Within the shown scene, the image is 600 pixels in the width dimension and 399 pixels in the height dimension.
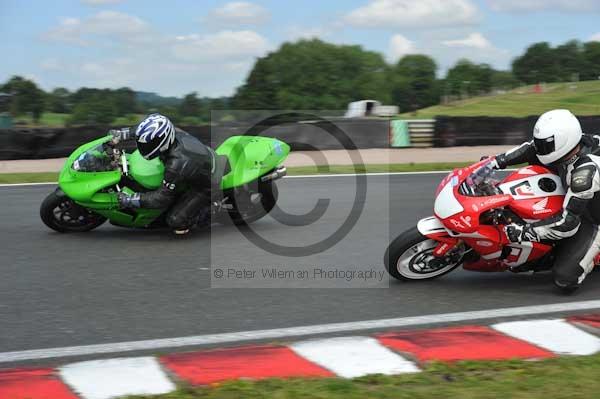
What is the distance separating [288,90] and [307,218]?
33.0 meters

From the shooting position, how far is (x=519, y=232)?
5570mm

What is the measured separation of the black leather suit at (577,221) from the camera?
5520mm

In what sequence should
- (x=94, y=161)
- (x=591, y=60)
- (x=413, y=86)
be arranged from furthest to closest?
1. (x=591, y=60)
2. (x=413, y=86)
3. (x=94, y=161)

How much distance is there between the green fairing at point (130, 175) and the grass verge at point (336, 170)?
17.9ft

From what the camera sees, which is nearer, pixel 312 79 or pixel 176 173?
pixel 176 173

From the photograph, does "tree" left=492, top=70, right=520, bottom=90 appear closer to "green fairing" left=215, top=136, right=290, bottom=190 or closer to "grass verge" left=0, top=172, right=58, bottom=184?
"grass verge" left=0, top=172, right=58, bottom=184

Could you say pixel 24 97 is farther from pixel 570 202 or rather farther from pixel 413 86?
pixel 413 86

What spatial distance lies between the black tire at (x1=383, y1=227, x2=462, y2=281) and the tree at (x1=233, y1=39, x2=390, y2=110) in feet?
82.5

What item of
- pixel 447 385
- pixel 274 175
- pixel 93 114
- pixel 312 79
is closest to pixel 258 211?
pixel 274 175

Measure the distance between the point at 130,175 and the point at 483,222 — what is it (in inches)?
149

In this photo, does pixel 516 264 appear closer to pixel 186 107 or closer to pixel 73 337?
pixel 73 337

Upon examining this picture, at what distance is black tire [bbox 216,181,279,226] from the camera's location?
8.36 m

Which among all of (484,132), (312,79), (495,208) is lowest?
(495,208)

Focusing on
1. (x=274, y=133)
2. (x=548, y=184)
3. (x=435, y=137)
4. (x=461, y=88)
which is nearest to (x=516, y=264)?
(x=548, y=184)
